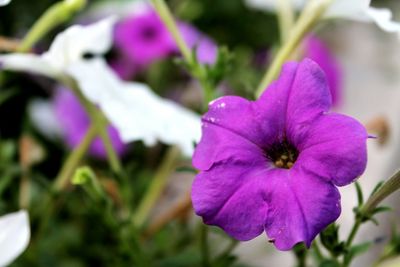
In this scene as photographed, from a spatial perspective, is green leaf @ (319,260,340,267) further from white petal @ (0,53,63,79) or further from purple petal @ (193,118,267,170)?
white petal @ (0,53,63,79)

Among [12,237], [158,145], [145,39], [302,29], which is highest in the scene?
[302,29]

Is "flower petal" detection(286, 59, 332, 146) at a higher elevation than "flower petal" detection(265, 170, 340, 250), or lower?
higher

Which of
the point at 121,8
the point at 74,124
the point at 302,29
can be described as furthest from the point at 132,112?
the point at 121,8

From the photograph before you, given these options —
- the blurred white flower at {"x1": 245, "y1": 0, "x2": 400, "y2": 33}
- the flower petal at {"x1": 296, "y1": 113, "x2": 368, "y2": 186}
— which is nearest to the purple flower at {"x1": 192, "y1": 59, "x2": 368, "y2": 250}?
the flower petal at {"x1": 296, "y1": 113, "x2": 368, "y2": 186}

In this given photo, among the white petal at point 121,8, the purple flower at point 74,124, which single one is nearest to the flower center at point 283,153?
the purple flower at point 74,124

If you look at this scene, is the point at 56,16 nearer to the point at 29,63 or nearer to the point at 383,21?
the point at 29,63

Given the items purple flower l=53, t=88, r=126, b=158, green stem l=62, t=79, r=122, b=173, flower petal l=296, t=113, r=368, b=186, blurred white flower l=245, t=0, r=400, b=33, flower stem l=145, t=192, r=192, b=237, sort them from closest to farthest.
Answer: flower petal l=296, t=113, r=368, b=186 < blurred white flower l=245, t=0, r=400, b=33 < green stem l=62, t=79, r=122, b=173 < flower stem l=145, t=192, r=192, b=237 < purple flower l=53, t=88, r=126, b=158

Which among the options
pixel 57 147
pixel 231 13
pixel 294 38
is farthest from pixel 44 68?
pixel 231 13
